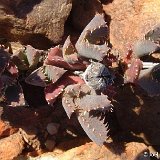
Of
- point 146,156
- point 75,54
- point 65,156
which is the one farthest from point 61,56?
point 146,156

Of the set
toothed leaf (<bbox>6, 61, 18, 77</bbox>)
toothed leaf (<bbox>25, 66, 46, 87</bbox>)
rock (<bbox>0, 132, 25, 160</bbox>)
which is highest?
toothed leaf (<bbox>6, 61, 18, 77</bbox>)

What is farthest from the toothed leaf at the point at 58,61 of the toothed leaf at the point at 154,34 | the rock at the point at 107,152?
the rock at the point at 107,152

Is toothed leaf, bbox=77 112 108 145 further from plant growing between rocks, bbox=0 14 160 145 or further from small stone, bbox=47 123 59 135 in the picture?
small stone, bbox=47 123 59 135

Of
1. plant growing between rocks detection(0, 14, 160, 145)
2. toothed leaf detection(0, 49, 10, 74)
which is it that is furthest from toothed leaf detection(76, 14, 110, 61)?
toothed leaf detection(0, 49, 10, 74)

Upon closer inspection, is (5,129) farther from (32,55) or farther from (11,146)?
(32,55)

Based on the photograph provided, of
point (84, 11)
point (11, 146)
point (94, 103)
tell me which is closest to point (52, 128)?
point (11, 146)

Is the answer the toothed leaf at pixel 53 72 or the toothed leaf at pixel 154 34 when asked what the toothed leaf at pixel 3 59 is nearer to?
the toothed leaf at pixel 53 72

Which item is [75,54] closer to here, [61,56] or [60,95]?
[61,56]
